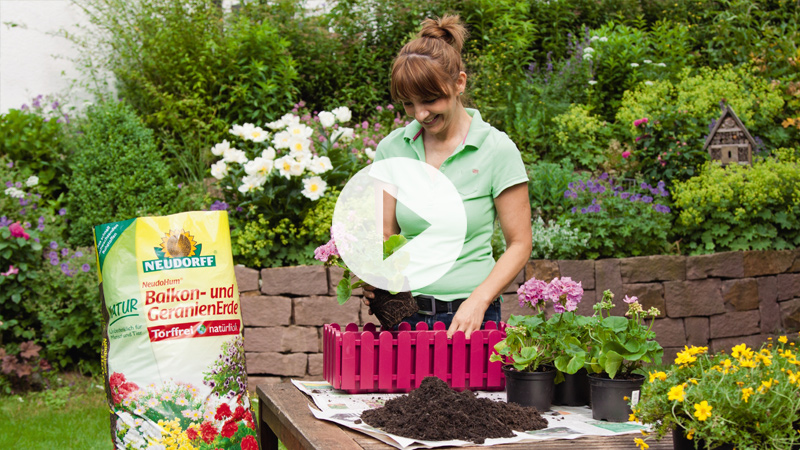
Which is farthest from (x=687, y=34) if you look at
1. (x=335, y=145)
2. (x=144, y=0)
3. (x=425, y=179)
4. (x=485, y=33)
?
(x=425, y=179)

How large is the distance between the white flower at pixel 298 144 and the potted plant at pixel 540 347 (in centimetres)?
295

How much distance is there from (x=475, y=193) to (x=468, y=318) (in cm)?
40

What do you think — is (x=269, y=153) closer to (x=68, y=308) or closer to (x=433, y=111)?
(x=68, y=308)

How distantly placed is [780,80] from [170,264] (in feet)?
19.9

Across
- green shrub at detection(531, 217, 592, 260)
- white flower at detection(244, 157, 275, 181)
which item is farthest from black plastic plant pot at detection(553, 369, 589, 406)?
white flower at detection(244, 157, 275, 181)

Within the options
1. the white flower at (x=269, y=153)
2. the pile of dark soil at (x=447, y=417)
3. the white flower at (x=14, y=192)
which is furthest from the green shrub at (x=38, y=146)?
the pile of dark soil at (x=447, y=417)

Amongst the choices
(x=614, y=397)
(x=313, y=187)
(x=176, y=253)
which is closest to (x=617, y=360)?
(x=614, y=397)

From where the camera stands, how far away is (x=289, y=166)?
4.39 m

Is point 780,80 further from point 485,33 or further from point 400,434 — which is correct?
point 400,434

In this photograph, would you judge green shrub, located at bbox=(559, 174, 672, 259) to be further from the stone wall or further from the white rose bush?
the white rose bush

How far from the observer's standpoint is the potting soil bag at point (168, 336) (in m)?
1.59

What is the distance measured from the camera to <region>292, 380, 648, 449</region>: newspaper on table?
4.39ft

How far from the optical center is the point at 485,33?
6.65m
